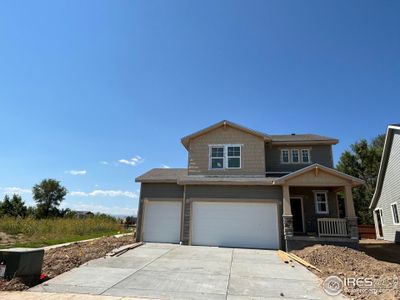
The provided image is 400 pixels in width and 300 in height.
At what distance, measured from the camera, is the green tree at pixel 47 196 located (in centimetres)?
3947

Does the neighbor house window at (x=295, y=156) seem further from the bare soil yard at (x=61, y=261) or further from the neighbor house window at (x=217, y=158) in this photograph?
the bare soil yard at (x=61, y=261)

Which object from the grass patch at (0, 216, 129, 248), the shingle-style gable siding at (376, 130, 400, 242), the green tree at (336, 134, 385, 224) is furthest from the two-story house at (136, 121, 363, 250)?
the green tree at (336, 134, 385, 224)

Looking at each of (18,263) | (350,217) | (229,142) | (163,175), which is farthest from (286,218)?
(18,263)

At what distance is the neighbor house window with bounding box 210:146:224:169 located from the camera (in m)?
15.7

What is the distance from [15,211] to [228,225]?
32.6m

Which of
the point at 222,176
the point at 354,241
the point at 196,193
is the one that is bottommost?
the point at 354,241

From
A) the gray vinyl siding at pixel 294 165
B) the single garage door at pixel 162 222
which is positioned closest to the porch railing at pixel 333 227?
the gray vinyl siding at pixel 294 165

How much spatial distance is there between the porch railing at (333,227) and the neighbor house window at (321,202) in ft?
5.88

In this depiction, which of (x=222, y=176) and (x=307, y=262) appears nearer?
(x=307, y=262)

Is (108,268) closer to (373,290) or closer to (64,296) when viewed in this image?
(64,296)

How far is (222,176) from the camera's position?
15148 mm

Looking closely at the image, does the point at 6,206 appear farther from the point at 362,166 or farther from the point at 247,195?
the point at 362,166

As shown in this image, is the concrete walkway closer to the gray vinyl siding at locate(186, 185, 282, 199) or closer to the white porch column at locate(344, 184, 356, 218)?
the gray vinyl siding at locate(186, 185, 282, 199)

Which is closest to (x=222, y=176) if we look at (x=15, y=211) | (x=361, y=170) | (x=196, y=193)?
(x=196, y=193)
